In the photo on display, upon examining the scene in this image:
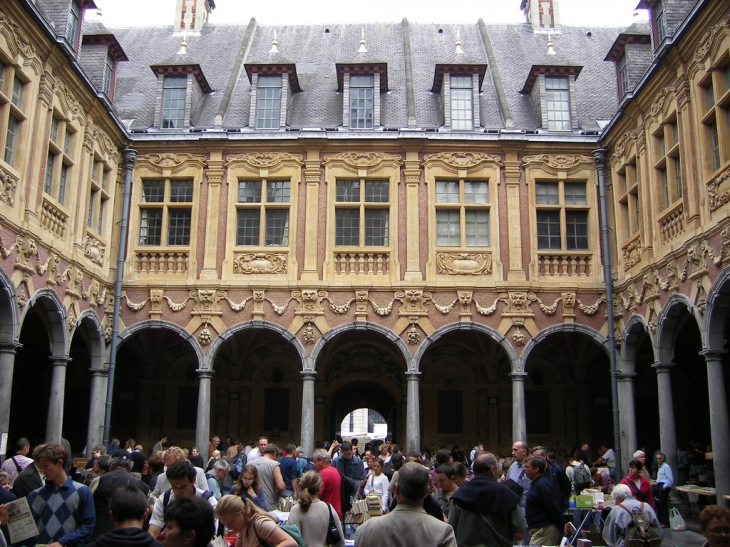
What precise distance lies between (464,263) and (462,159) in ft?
7.98

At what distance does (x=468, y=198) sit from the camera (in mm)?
16672

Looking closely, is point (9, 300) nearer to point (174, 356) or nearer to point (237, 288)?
point (237, 288)

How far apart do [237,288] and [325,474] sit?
931cm

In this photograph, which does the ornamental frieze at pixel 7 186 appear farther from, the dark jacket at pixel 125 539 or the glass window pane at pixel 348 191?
the dark jacket at pixel 125 539

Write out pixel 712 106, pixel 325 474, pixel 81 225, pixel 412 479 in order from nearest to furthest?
pixel 412 479 → pixel 325 474 → pixel 712 106 → pixel 81 225

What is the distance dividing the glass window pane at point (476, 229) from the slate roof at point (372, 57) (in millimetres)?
2390

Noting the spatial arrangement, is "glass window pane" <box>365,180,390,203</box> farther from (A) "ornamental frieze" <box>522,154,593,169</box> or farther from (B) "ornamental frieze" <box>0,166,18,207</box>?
(B) "ornamental frieze" <box>0,166,18,207</box>

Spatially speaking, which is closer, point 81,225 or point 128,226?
point 81,225

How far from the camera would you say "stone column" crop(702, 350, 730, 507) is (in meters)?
11.1

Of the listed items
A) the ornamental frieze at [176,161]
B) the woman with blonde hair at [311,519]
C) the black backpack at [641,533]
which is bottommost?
the black backpack at [641,533]

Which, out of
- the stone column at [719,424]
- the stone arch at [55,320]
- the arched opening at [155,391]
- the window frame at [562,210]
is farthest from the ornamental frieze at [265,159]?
the stone column at [719,424]

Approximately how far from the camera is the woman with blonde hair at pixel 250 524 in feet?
13.5

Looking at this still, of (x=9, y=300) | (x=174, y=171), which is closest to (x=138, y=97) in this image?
(x=174, y=171)

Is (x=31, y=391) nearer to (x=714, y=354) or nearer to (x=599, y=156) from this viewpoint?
(x=599, y=156)
